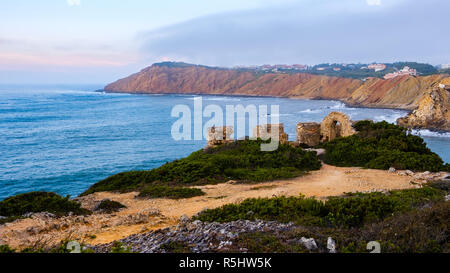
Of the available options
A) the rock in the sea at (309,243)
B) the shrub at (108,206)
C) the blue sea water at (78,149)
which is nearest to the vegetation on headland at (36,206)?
the shrub at (108,206)

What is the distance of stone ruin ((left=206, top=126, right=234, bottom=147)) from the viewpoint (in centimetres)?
2223

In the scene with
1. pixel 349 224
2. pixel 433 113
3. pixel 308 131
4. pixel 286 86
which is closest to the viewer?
pixel 349 224

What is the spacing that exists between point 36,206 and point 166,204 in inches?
162

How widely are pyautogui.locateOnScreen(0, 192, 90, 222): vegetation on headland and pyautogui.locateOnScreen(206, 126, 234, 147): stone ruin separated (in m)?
12.6

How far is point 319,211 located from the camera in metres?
7.33

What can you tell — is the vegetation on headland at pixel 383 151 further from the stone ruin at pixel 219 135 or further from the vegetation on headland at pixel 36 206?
the vegetation on headland at pixel 36 206

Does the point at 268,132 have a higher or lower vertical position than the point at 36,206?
higher

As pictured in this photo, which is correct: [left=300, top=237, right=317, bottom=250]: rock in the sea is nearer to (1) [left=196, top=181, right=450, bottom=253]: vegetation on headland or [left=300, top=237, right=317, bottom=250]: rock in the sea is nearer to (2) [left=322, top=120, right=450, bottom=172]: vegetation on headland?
(1) [left=196, top=181, right=450, bottom=253]: vegetation on headland

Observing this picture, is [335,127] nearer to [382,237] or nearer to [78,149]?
[382,237]

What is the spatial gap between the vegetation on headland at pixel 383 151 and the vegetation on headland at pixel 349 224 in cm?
736

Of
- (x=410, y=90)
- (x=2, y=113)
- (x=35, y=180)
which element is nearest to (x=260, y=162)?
(x=35, y=180)

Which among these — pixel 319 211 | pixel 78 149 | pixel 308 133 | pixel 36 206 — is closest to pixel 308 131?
pixel 308 133

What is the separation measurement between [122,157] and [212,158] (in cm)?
1603
